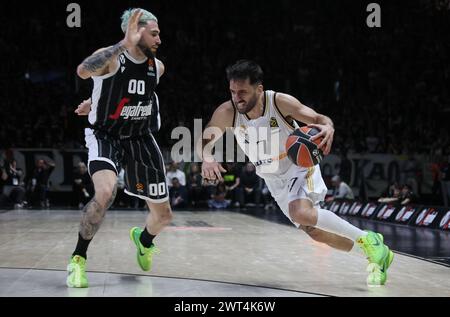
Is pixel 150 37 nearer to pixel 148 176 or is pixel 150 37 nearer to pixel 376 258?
pixel 148 176

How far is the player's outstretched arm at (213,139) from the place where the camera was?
15.9 feet

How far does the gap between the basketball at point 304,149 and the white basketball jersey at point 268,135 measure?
1.08ft

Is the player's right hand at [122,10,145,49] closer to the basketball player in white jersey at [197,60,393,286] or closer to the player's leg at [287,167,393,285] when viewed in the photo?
the basketball player in white jersey at [197,60,393,286]

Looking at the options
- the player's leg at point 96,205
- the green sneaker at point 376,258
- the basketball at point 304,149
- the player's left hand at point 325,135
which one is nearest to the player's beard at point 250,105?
the basketball at point 304,149

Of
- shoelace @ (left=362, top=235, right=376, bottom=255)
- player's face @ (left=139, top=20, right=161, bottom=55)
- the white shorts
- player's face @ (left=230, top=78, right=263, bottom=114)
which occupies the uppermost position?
player's face @ (left=139, top=20, right=161, bottom=55)

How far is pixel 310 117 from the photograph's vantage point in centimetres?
468

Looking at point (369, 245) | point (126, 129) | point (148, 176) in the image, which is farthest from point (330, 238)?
point (126, 129)

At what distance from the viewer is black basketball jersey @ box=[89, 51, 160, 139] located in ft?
15.8

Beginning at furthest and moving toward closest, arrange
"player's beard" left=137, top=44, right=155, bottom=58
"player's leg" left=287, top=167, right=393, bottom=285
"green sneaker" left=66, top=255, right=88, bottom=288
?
1. "player's beard" left=137, top=44, right=155, bottom=58
2. "player's leg" left=287, top=167, right=393, bottom=285
3. "green sneaker" left=66, top=255, right=88, bottom=288

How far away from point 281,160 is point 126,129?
4.03 feet

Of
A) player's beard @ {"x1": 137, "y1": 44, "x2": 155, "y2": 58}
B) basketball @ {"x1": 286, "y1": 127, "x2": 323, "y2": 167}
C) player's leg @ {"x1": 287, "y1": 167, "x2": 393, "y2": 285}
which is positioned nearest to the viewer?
basketball @ {"x1": 286, "y1": 127, "x2": 323, "y2": 167}

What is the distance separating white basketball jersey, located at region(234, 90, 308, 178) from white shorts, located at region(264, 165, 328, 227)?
0.06m

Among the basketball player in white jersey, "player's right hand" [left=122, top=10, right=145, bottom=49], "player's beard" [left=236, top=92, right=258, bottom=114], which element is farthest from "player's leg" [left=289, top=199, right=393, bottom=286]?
"player's right hand" [left=122, top=10, right=145, bottom=49]

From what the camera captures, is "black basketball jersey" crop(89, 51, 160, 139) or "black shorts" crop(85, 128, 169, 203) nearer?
"black basketball jersey" crop(89, 51, 160, 139)
